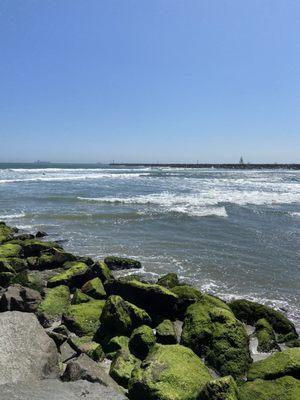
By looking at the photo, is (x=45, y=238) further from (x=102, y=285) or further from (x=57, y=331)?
(x=57, y=331)

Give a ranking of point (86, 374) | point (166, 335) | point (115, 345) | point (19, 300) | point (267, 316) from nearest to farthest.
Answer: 1. point (86, 374)
2. point (115, 345)
3. point (166, 335)
4. point (19, 300)
5. point (267, 316)

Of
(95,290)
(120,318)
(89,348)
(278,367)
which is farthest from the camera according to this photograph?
(95,290)

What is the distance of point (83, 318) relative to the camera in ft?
23.6

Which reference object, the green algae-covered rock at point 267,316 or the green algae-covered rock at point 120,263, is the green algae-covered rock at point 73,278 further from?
the green algae-covered rock at point 267,316

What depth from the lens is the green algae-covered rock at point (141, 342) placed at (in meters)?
6.17

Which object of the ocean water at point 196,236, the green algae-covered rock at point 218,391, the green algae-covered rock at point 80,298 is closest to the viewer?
the green algae-covered rock at point 218,391

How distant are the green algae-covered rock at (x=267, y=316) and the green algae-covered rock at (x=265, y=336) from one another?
0.83 feet

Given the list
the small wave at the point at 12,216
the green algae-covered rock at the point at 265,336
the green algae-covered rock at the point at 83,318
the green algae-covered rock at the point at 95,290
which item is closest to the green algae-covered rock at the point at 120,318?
the green algae-covered rock at the point at 83,318

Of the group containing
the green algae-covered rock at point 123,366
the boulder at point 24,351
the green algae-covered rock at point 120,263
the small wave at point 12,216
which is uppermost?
the boulder at point 24,351

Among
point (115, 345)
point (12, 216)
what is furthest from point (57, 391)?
point (12, 216)

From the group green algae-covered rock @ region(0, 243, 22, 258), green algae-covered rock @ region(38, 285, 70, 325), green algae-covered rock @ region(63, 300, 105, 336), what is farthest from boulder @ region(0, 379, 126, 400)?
green algae-covered rock @ region(0, 243, 22, 258)

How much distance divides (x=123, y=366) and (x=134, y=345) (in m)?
0.87

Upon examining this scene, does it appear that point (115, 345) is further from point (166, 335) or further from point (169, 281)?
point (169, 281)

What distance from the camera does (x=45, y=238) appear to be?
16078 mm
